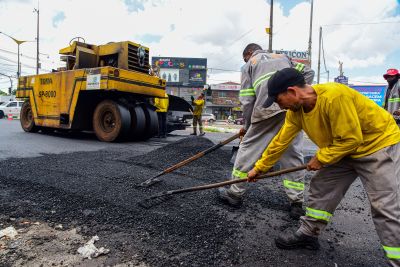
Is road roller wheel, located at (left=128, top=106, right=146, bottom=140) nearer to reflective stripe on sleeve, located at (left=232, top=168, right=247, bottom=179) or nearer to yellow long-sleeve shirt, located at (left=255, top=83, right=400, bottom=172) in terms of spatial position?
reflective stripe on sleeve, located at (left=232, top=168, right=247, bottom=179)

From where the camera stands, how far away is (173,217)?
2.76 metres

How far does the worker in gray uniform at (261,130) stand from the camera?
300 centimetres

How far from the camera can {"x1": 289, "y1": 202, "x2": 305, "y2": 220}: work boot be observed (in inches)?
113

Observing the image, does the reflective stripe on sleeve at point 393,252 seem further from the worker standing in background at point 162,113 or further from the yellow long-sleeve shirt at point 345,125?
the worker standing in background at point 162,113

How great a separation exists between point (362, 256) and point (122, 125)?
228 inches

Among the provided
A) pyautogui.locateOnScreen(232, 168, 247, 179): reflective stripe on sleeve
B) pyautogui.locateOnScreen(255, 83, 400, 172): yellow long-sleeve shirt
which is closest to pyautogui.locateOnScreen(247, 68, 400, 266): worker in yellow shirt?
pyautogui.locateOnScreen(255, 83, 400, 172): yellow long-sleeve shirt

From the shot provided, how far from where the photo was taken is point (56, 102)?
8023 mm

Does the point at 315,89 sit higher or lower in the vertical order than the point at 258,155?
higher

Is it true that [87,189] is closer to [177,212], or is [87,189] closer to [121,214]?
[121,214]

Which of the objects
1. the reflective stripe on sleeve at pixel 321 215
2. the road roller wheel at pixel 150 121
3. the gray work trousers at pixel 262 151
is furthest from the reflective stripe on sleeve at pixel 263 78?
the road roller wheel at pixel 150 121

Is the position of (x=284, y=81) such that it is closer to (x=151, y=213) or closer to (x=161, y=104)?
(x=151, y=213)

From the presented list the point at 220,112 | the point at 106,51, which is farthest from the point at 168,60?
the point at 106,51

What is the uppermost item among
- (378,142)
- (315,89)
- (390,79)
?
(390,79)

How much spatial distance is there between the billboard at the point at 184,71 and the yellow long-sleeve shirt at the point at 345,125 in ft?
166
